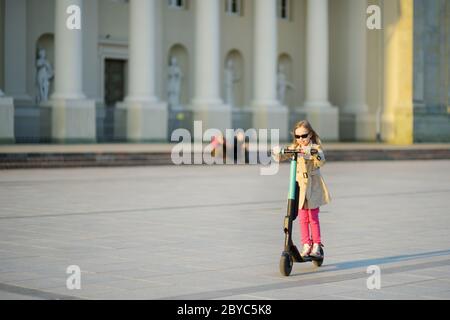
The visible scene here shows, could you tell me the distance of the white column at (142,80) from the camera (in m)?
42.3

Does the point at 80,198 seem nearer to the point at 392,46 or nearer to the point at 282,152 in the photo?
the point at 282,152

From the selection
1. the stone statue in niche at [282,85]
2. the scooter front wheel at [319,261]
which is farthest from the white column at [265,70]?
the scooter front wheel at [319,261]

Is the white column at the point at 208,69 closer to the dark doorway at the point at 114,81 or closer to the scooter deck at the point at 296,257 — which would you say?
the dark doorway at the point at 114,81

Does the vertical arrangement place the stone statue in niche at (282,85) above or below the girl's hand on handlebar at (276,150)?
above

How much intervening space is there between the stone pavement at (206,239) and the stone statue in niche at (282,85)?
28.8 meters

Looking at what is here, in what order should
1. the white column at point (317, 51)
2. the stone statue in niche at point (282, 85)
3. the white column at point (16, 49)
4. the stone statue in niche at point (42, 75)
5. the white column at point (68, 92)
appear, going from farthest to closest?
the stone statue in niche at point (282, 85)
the white column at point (317, 51)
the stone statue in niche at point (42, 75)
the white column at point (16, 49)
the white column at point (68, 92)

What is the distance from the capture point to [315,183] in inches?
430

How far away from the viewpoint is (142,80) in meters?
42.4

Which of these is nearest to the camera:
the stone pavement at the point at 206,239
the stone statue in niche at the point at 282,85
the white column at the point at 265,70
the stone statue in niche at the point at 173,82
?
the stone pavement at the point at 206,239

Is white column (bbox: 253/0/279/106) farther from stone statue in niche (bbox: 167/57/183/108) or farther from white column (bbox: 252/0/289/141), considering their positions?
stone statue in niche (bbox: 167/57/183/108)

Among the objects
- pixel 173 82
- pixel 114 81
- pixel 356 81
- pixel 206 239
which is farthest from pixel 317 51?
pixel 206 239
